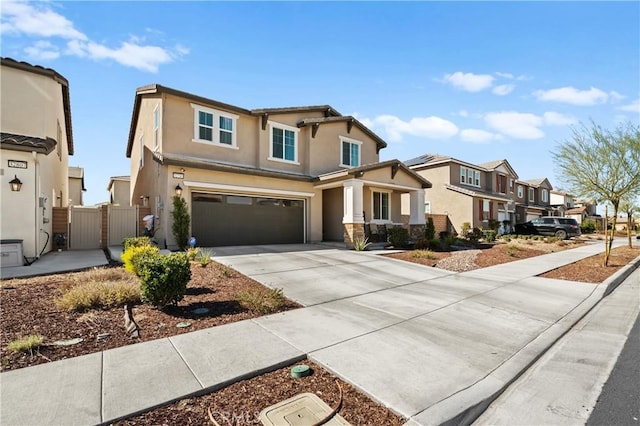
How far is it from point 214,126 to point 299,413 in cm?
1343

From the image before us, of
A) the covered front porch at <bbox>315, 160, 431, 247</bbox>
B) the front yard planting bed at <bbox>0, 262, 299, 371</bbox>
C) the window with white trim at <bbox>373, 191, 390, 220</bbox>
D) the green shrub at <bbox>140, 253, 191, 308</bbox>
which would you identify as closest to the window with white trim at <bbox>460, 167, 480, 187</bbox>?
the covered front porch at <bbox>315, 160, 431, 247</bbox>

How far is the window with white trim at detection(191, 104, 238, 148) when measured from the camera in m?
13.6

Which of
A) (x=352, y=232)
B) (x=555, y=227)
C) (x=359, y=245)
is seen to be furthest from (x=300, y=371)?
(x=555, y=227)

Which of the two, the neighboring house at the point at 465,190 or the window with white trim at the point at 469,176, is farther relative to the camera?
the window with white trim at the point at 469,176

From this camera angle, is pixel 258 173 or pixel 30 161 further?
pixel 258 173

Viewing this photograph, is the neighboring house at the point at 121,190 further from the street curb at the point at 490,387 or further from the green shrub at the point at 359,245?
the street curb at the point at 490,387

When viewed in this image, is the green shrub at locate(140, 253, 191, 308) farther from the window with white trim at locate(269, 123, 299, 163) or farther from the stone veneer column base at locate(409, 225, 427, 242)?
the stone veneer column base at locate(409, 225, 427, 242)

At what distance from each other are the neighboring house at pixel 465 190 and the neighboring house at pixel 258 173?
10015mm

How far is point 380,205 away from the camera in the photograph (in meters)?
18.3

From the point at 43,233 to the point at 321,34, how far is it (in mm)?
11863

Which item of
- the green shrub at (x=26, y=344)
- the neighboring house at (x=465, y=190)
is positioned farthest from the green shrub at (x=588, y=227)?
the green shrub at (x=26, y=344)

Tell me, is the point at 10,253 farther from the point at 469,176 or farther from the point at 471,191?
the point at 469,176

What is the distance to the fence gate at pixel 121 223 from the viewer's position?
Answer: 13.1 meters

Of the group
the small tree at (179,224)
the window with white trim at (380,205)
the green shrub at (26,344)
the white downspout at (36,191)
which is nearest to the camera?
the green shrub at (26,344)
